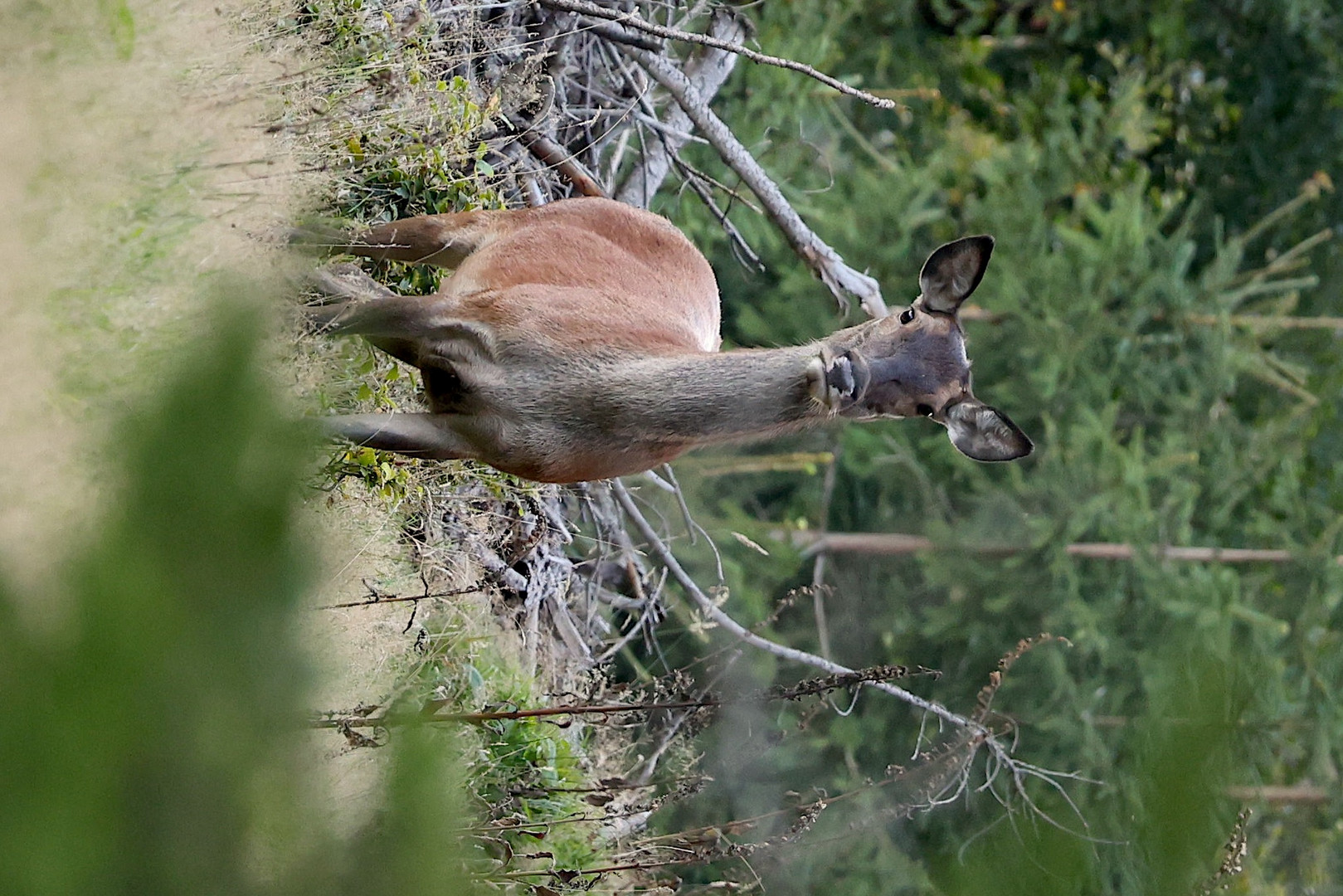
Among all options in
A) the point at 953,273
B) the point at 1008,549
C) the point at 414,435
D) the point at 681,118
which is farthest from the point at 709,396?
the point at 1008,549

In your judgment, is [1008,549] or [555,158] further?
[1008,549]

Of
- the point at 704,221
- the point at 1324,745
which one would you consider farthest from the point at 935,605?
the point at 1324,745

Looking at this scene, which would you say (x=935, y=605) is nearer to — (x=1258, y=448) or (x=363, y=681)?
(x=1258, y=448)

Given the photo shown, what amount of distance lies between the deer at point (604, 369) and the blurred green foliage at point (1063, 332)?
4259 millimetres

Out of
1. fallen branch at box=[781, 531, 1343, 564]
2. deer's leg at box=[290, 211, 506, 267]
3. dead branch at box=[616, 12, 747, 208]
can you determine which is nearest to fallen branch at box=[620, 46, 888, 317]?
dead branch at box=[616, 12, 747, 208]

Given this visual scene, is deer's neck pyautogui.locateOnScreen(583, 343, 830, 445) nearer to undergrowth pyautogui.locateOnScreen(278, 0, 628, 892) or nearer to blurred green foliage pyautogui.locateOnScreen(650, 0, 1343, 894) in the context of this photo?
undergrowth pyautogui.locateOnScreen(278, 0, 628, 892)

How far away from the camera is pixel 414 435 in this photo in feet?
13.1

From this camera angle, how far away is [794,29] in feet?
36.2

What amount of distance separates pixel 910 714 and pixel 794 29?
6.10 m

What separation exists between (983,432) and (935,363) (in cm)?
28

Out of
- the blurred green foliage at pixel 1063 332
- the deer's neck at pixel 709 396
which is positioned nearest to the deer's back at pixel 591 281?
the deer's neck at pixel 709 396

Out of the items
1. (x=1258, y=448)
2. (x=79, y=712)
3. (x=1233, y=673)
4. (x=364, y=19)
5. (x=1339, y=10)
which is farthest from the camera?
(x=1339, y=10)

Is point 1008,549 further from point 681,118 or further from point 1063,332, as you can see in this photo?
point 681,118

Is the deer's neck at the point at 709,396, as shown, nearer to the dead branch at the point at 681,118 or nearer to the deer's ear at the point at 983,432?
the deer's ear at the point at 983,432
